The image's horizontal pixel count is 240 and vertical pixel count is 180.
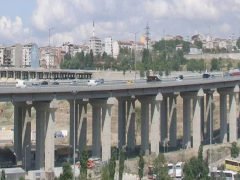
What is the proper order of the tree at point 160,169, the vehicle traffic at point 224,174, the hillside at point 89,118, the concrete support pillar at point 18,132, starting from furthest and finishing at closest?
the hillside at point 89,118
the concrete support pillar at point 18,132
the vehicle traffic at point 224,174
the tree at point 160,169

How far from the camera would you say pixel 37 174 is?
67562mm

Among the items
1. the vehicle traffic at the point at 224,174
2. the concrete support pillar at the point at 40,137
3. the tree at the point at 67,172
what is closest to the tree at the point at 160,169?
the vehicle traffic at the point at 224,174

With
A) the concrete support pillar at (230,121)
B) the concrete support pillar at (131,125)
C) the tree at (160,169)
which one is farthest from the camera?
the concrete support pillar at (230,121)

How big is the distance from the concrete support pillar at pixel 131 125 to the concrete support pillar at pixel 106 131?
13.0 m

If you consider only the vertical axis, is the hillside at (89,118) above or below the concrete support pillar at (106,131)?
below

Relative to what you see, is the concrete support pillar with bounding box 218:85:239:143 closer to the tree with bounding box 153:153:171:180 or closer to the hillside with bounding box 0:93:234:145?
the hillside with bounding box 0:93:234:145

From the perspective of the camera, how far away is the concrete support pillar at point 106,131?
3044 inches

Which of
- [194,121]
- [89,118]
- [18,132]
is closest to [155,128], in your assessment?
[194,121]

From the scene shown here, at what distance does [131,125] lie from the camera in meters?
92.6

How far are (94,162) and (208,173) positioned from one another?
683 inches

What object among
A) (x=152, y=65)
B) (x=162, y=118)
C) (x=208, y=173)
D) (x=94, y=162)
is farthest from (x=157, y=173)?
(x=152, y=65)

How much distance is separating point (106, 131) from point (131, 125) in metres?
15.2

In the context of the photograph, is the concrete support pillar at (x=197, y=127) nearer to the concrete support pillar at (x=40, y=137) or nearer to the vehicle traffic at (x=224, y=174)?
the vehicle traffic at (x=224, y=174)

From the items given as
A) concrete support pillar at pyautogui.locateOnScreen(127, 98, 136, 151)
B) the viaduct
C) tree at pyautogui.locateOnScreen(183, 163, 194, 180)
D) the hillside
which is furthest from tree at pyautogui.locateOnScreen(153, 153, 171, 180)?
the hillside
